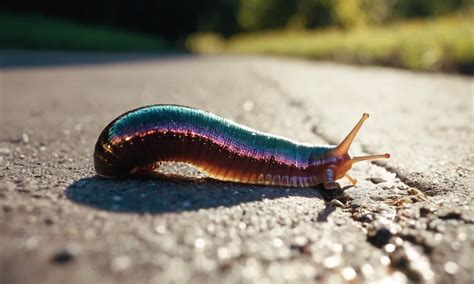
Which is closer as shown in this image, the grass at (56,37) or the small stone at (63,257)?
the small stone at (63,257)

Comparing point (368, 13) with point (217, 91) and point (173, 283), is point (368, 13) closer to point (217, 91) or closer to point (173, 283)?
point (217, 91)

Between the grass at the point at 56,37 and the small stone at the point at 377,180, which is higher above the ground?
the small stone at the point at 377,180

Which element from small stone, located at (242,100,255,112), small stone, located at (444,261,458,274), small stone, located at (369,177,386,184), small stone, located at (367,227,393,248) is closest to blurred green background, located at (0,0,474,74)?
small stone, located at (242,100,255,112)

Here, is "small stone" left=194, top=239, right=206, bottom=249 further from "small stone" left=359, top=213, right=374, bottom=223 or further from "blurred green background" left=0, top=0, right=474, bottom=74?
"blurred green background" left=0, top=0, right=474, bottom=74

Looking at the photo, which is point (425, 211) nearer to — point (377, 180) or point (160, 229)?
point (377, 180)

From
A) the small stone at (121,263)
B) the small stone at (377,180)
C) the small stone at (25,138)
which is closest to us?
the small stone at (121,263)

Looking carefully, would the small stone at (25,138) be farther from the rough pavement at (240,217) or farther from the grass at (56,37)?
the grass at (56,37)

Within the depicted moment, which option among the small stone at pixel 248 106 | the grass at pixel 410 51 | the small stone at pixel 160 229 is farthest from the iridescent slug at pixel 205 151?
the grass at pixel 410 51

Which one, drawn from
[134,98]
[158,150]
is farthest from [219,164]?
[134,98]
